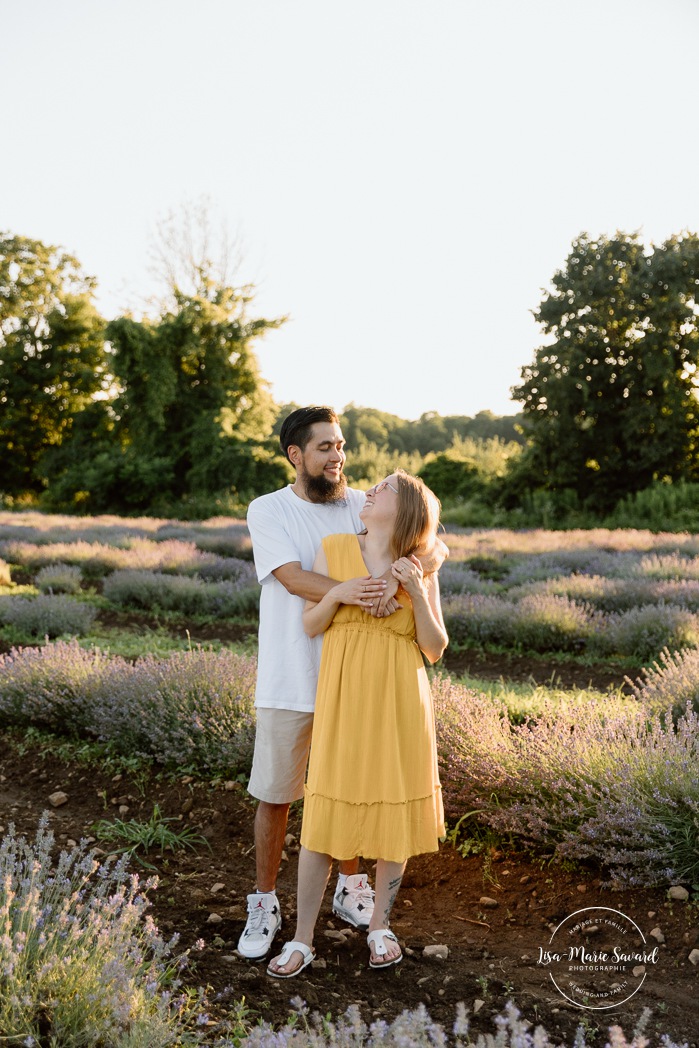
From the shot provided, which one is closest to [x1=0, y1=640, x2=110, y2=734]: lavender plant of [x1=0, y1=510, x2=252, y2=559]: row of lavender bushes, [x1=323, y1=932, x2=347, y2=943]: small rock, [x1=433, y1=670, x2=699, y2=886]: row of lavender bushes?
[x1=433, y1=670, x2=699, y2=886]: row of lavender bushes

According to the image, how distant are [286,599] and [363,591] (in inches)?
17.0

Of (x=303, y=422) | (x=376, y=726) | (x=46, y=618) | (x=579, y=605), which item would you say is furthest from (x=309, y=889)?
(x=579, y=605)

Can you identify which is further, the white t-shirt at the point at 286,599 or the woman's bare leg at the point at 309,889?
the white t-shirt at the point at 286,599

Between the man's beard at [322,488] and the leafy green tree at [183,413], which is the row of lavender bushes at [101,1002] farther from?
the leafy green tree at [183,413]

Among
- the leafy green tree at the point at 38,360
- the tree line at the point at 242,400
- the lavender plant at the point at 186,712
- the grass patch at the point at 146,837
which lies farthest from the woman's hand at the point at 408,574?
the leafy green tree at the point at 38,360

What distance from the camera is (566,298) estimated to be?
25.4 meters

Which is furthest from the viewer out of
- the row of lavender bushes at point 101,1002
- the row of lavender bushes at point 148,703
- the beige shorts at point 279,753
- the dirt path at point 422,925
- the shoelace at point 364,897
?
the row of lavender bushes at point 148,703

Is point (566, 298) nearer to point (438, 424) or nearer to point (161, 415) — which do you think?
point (161, 415)

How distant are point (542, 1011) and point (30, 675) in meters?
3.65

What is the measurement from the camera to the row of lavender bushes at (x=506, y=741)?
310 cm

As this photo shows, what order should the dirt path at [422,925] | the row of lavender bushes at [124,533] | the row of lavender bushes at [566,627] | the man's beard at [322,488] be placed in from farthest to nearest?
the row of lavender bushes at [124,533] < the row of lavender bushes at [566,627] < the man's beard at [322,488] < the dirt path at [422,925]

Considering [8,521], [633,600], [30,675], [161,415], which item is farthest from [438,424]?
[30,675]

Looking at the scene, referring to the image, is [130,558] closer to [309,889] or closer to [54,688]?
[54,688]

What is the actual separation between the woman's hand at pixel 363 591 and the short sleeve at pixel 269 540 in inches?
Answer: 11.8
